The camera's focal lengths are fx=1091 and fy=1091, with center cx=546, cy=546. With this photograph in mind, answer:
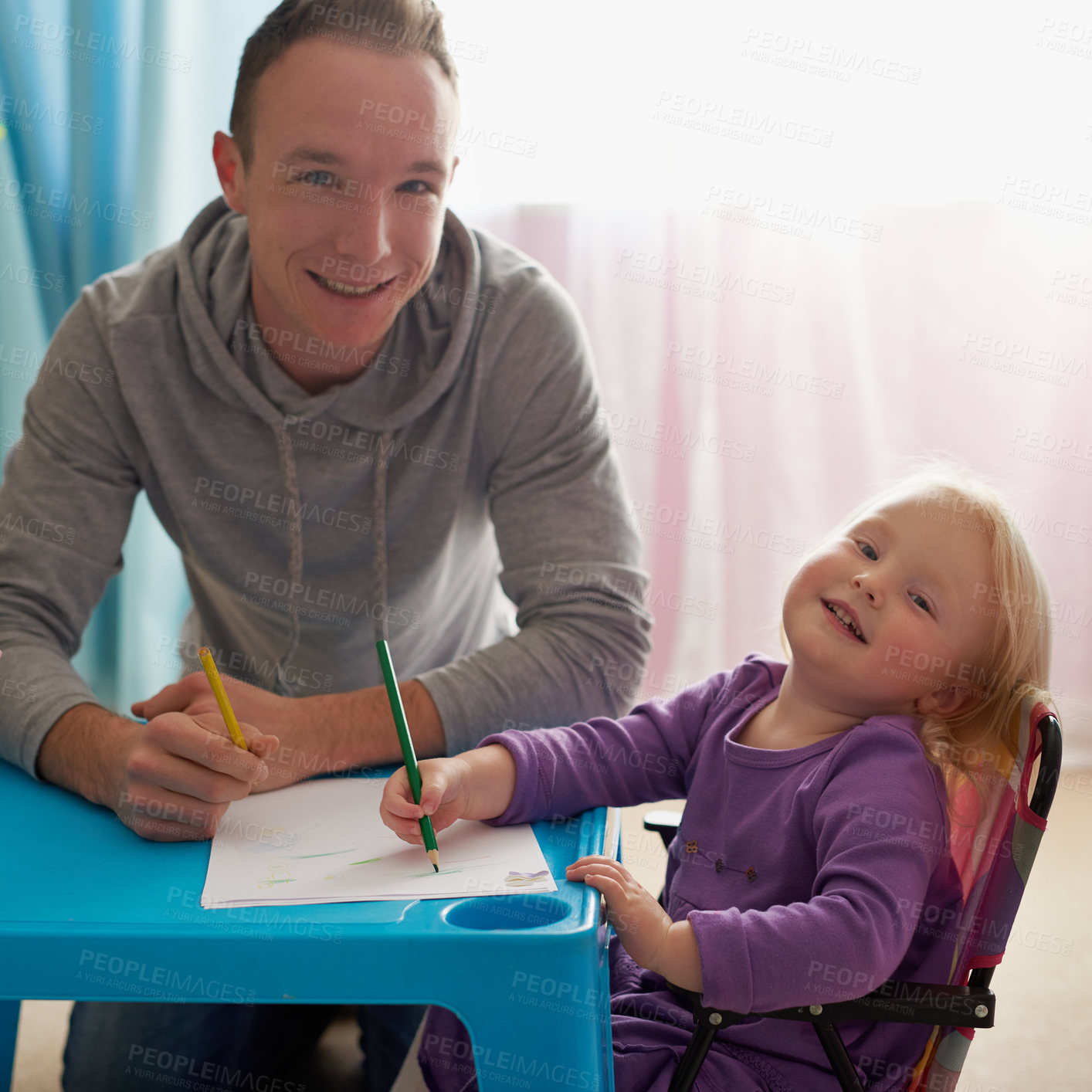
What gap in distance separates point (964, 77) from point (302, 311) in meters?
1.64

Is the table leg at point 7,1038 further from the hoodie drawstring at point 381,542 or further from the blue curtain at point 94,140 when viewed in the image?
the blue curtain at point 94,140

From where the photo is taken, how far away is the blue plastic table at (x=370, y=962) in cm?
71

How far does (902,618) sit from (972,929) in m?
0.25

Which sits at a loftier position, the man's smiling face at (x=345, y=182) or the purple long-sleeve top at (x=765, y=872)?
the man's smiling face at (x=345, y=182)

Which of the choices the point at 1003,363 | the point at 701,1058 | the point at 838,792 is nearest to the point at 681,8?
the point at 1003,363

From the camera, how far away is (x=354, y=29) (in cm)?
118

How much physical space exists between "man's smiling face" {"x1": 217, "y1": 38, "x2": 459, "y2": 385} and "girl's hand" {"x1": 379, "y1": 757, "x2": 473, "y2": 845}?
59 cm

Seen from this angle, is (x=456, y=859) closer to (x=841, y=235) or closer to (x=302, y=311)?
(x=302, y=311)

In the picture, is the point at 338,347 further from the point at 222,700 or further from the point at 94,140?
the point at 94,140

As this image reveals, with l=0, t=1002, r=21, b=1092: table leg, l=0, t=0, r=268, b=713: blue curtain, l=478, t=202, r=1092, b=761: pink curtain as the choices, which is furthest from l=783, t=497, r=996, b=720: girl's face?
l=0, t=0, r=268, b=713: blue curtain

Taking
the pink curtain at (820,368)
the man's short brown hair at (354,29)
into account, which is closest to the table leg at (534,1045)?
the man's short brown hair at (354,29)

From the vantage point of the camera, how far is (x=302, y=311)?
128cm

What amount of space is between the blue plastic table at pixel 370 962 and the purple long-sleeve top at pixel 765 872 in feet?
0.38

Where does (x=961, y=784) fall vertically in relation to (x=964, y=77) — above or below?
below
